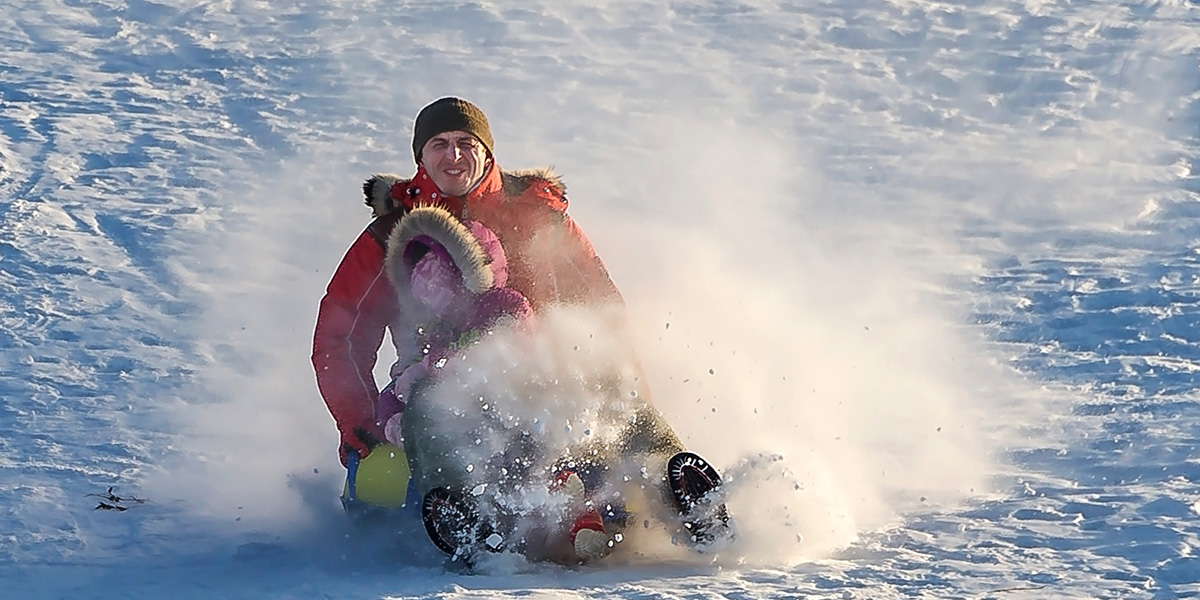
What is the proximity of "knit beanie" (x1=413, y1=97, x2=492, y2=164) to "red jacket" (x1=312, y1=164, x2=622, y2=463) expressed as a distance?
103mm

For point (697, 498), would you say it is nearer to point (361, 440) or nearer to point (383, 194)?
point (361, 440)

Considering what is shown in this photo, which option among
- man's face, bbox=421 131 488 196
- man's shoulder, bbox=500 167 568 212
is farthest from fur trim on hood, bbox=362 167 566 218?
man's face, bbox=421 131 488 196

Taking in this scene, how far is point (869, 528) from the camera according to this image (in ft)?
14.9

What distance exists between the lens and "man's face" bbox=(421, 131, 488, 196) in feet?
15.5

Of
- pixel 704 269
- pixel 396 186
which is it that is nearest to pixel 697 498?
pixel 396 186

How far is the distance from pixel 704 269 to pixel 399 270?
2.01 metres

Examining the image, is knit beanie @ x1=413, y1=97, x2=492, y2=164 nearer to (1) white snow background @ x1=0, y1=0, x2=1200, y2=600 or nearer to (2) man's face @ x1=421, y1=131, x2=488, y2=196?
(2) man's face @ x1=421, y1=131, x2=488, y2=196

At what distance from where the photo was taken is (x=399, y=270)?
15.2 feet

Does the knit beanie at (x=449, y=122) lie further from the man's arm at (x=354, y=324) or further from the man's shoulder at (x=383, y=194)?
the man's arm at (x=354, y=324)

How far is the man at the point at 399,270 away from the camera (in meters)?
4.71

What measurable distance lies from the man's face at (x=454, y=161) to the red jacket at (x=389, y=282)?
28 mm

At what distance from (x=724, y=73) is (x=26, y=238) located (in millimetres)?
4346

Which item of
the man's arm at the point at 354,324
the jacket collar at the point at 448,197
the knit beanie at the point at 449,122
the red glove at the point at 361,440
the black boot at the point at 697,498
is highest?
the knit beanie at the point at 449,122

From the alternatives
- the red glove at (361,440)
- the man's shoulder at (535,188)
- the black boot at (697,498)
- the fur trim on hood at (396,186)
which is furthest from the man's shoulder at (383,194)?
the black boot at (697,498)
